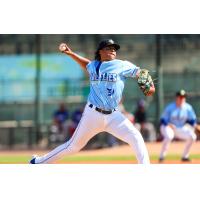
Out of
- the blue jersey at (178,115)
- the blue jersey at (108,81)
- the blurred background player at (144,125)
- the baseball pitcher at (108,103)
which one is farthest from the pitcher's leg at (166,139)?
the blue jersey at (108,81)

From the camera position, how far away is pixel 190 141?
16.5 m

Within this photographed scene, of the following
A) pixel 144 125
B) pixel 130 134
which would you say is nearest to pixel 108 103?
pixel 130 134

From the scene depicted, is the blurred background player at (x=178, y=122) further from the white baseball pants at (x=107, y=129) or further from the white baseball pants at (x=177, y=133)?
the white baseball pants at (x=107, y=129)

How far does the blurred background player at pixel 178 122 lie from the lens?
1628 cm

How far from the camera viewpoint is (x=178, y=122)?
54.6 ft

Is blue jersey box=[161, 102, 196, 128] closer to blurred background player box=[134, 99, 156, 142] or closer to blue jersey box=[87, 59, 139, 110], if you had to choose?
blurred background player box=[134, 99, 156, 142]

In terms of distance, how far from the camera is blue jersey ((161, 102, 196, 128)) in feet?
53.5

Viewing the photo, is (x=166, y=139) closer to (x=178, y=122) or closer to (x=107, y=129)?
(x=178, y=122)

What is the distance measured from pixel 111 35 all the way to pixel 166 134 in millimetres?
8352

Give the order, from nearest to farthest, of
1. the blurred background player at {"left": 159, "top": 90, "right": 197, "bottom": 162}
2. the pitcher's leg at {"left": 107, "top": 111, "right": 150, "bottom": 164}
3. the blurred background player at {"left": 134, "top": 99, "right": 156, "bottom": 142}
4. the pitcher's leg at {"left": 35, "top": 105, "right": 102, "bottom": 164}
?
the pitcher's leg at {"left": 107, "top": 111, "right": 150, "bottom": 164} → the pitcher's leg at {"left": 35, "top": 105, "right": 102, "bottom": 164} → the blurred background player at {"left": 159, "top": 90, "right": 197, "bottom": 162} → the blurred background player at {"left": 134, "top": 99, "right": 156, "bottom": 142}

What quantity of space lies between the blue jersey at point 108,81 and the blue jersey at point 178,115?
302 inches

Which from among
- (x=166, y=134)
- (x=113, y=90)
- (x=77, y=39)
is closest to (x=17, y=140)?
(x=77, y=39)

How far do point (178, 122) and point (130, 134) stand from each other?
810 centimetres

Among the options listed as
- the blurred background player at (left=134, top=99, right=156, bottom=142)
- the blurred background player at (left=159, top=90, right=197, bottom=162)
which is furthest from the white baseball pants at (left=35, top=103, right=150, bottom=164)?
the blurred background player at (left=134, top=99, right=156, bottom=142)
